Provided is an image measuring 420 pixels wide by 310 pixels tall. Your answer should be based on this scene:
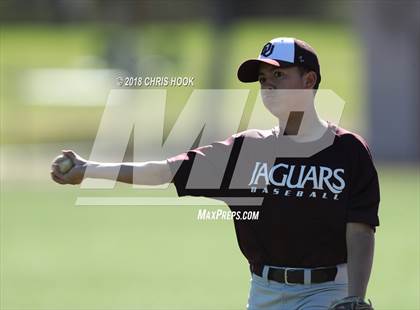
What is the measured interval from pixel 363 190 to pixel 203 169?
881 mm

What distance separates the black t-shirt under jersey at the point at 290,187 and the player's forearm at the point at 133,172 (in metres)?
0.06

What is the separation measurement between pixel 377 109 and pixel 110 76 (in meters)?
15.0

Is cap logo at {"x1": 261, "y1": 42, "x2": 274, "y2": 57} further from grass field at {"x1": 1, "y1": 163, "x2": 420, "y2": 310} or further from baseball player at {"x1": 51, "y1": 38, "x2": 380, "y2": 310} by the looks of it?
grass field at {"x1": 1, "y1": 163, "x2": 420, "y2": 310}

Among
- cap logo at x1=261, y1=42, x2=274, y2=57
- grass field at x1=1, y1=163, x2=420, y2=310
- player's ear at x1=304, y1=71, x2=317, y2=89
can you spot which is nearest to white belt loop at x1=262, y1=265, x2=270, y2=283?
player's ear at x1=304, y1=71, x2=317, y2=89

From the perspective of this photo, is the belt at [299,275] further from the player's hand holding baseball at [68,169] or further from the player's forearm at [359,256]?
the player's hand holding baseball at [68,169]

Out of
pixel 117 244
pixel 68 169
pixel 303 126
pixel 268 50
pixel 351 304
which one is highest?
pixel 268 50

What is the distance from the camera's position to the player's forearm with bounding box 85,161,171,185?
19.2 feet

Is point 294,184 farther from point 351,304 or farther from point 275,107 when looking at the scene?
point 351,304

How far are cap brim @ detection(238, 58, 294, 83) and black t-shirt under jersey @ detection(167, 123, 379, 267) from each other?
298 millimetres

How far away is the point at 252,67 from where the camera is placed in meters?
5.83

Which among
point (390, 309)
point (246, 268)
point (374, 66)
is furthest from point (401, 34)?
point (390, 309)

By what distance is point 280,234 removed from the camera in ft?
18.9

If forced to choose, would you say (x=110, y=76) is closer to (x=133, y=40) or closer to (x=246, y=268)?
(x=133, y=40)

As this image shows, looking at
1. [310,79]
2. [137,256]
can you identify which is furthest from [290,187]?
[137,256]
